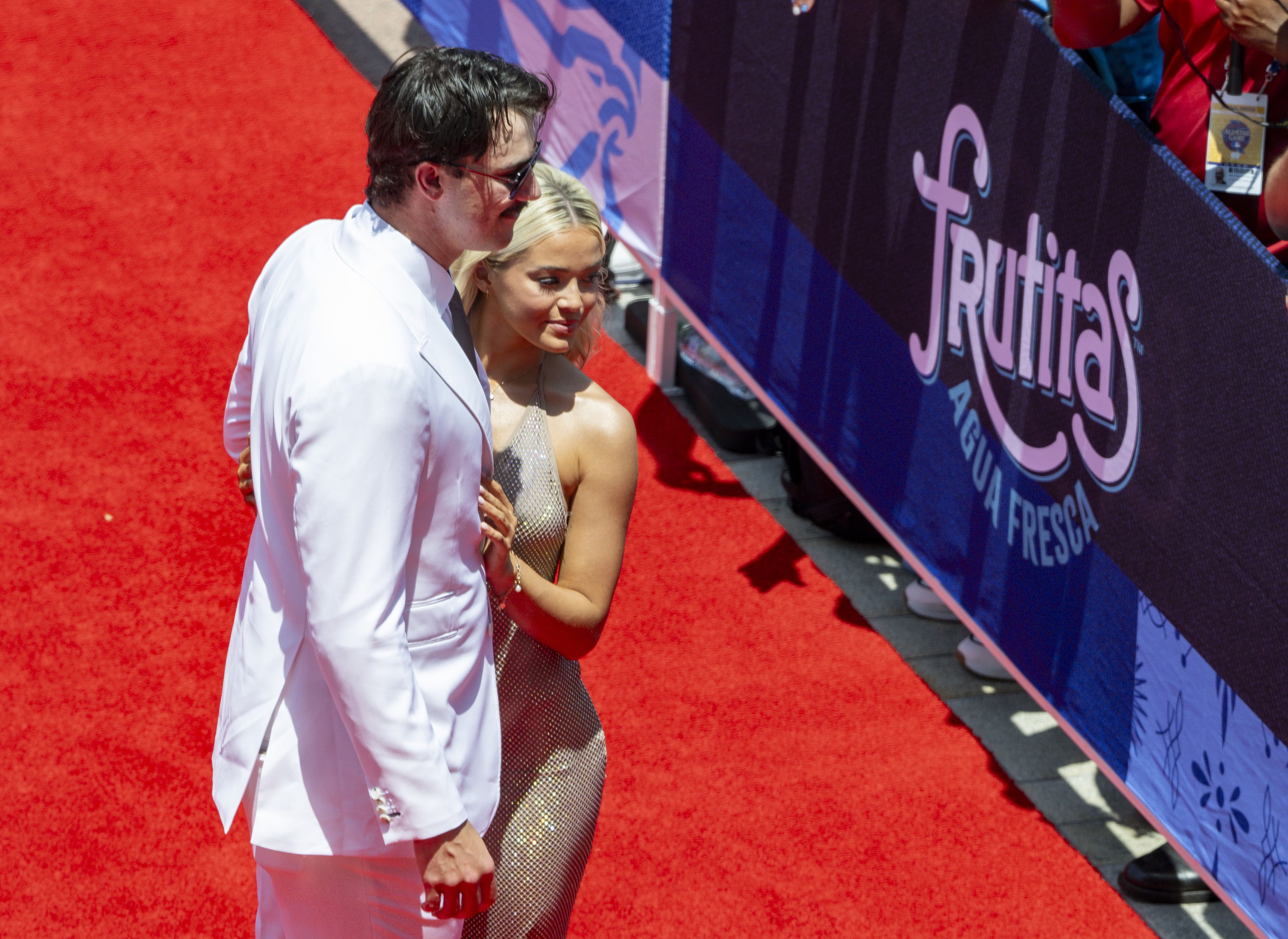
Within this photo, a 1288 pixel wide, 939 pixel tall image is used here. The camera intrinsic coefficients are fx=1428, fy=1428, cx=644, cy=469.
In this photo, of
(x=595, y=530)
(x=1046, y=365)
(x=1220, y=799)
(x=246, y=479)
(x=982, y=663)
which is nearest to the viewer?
(x=246, y=479)

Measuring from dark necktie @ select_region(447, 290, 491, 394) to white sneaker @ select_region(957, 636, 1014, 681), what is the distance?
99.5 inches

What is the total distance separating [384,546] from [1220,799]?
7.06 ft

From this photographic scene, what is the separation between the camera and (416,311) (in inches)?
71.7

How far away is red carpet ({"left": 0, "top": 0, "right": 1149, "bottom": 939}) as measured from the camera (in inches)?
135

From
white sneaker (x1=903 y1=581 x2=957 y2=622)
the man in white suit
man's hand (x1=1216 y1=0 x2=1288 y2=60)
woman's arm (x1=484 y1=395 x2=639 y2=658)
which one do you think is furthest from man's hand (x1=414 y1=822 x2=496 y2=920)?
white sneaker (x1=903 y1=581 x2=957 y2=622)

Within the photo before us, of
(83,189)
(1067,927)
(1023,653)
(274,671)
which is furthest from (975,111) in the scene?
(83,189)

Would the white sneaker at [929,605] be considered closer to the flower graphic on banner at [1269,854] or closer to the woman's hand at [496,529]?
the flower graphic on banner at [1269,854]

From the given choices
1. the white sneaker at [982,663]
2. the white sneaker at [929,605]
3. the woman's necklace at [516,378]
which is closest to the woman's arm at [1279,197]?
the woman's necklace at [516,378]

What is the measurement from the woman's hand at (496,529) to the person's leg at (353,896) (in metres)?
0.41

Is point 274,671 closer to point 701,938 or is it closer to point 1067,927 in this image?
point 701,938

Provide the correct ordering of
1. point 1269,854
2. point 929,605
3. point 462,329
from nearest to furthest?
point 462,329 → point 1269,854 → point 929,605

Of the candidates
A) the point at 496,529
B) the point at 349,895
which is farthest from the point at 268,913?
the point at 496,529

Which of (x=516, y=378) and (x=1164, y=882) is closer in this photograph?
(x=516, y=378)

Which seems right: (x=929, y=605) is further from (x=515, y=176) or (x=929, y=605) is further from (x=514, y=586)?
(x=515, y=176)
